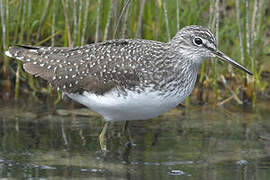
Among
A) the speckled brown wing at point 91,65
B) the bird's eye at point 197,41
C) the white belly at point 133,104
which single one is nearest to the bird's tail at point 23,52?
the speckled brown wing at point 91,65

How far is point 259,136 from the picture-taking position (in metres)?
7.47

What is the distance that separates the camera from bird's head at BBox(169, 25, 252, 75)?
21.4ft

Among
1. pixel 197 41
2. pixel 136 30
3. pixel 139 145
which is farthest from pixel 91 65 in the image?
pixel 136 30

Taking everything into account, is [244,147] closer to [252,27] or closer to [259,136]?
[259,136]

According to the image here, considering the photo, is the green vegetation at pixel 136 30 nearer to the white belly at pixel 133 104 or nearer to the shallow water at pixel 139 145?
the shallow water at pixel 139 145

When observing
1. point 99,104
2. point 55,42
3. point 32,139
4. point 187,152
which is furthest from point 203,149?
point 55,42

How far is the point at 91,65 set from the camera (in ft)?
22.8

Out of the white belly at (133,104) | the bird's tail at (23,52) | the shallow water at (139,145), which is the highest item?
the bird's tail at (23,52)

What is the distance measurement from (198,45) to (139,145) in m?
1.46

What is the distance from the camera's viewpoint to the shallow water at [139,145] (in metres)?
6.06

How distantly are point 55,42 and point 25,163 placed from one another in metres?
3.41

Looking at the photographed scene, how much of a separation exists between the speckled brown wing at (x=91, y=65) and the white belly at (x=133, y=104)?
0.12 m

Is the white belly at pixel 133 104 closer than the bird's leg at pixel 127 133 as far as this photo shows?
Yes

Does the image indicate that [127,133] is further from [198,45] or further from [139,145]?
[198,45]
